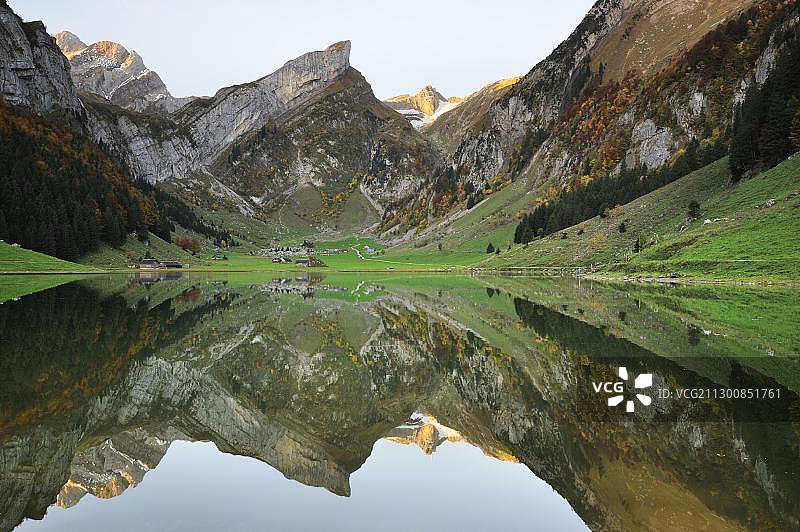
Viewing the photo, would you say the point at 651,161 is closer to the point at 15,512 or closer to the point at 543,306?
the point at 543,306

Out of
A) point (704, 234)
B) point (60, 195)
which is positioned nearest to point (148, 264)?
point (60, 195)

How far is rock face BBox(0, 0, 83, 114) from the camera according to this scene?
522 feet

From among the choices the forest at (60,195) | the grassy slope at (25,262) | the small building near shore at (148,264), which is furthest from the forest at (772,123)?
the forest at (60,195)

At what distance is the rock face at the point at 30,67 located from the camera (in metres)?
159

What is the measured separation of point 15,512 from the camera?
8.21 metres

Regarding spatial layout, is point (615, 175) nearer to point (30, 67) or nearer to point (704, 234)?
point (704, 234)

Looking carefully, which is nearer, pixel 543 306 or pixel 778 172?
pixel 543 306

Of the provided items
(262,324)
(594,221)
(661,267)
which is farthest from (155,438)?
(594,221)

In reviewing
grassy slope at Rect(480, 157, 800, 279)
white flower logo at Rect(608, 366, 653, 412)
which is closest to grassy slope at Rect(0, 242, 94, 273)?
grassy slope at Rect(480, 157, 800, 279)

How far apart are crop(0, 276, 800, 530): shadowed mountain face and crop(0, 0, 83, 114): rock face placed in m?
174

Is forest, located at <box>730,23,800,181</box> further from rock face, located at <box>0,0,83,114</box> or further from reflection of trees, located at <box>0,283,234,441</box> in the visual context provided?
rock face, located at <box>0,0,83,114</box>

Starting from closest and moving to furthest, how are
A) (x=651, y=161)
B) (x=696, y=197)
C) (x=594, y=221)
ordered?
1. (x=696, y=197)
2. (x=594, y=221)
3. (x=651, y=161)

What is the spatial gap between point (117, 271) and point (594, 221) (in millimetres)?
99645

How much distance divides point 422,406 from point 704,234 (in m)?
59.9
